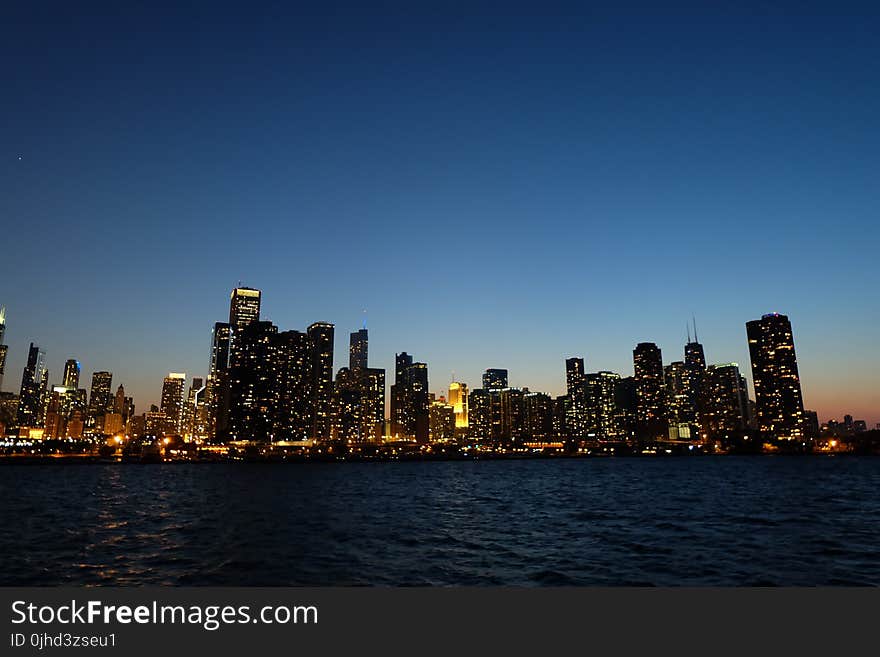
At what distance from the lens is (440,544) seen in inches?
1252

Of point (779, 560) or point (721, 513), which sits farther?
point (721, 513)

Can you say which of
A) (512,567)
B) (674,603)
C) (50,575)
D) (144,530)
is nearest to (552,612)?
(674,603)

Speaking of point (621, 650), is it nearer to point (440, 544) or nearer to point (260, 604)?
point (260, 604)

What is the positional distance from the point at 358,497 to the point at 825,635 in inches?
2548

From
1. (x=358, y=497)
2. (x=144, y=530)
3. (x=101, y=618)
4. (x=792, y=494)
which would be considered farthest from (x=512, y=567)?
(x=792, y=494)

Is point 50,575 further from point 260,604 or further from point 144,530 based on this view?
point 260,604

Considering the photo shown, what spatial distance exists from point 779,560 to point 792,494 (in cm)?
5002

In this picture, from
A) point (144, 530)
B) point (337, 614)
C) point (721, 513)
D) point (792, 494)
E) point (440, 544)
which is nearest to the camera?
point (337, 614)

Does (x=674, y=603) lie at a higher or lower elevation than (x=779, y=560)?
higher

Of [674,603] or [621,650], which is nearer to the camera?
[621,650]

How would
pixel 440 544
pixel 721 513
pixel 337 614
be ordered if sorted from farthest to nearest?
pixel 721 513 → pixel 440 544 → pixel 337 614

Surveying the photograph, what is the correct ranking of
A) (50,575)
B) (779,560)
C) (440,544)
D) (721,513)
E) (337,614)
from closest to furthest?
(337,614) → (50,575) → (779,560) → (440,544) → (721,513)

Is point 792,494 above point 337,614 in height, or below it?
below

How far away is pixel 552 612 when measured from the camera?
28.1 feet
